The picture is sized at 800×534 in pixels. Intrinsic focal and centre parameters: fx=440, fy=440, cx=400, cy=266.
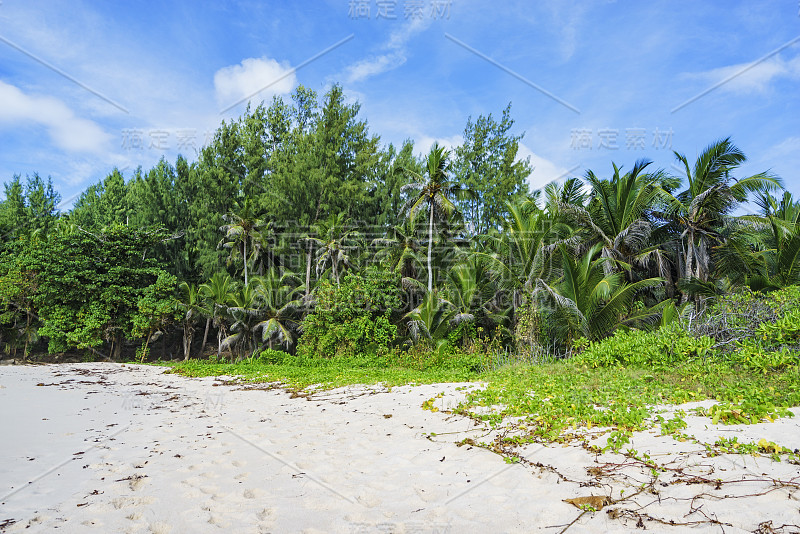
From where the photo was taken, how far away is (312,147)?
29.0 m

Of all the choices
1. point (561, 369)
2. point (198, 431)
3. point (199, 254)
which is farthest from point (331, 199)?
point (198, 431)

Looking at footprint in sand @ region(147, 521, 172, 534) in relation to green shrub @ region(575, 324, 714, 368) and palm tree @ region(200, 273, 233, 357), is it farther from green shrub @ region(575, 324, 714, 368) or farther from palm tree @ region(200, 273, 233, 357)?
palm tree @ region(200, 273, 233, 357)

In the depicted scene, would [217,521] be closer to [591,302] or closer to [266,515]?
[266,515]

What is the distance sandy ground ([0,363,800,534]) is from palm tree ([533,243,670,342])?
8.10 meters

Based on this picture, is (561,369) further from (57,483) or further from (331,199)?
(331,199)

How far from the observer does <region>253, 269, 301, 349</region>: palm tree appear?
22828mm

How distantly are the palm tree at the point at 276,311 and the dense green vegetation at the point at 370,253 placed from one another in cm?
11

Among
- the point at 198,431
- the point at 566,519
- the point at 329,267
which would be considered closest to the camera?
the point at 566,519

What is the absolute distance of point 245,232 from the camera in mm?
26688

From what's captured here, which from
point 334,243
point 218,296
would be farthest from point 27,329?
point 334,243

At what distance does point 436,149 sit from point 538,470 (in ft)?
56.5

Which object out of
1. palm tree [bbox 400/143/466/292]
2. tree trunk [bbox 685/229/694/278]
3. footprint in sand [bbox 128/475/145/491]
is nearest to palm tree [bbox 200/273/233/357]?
palm tree [bbox 400/143/466/292]

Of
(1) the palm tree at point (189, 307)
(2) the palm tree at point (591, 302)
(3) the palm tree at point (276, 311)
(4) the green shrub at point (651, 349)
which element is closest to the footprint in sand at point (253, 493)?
(4) the green shrub at point (651, 349)

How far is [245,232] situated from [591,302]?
68.2ft
